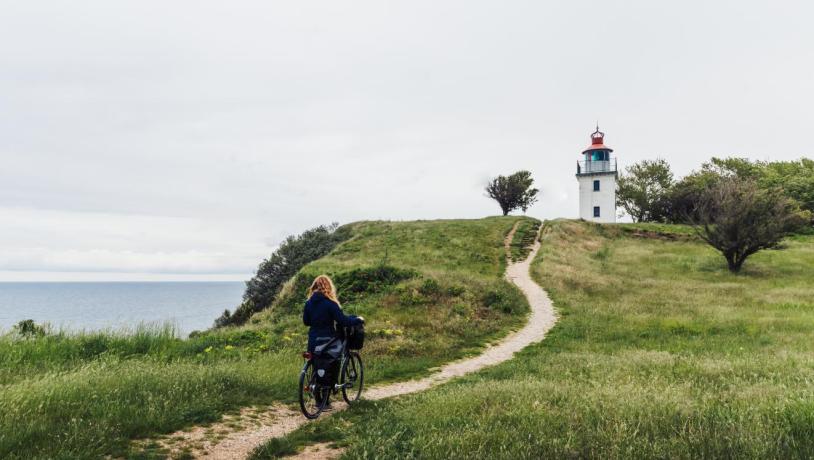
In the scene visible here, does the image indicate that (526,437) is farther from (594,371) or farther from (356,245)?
(356,245)

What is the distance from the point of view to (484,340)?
17.2 m

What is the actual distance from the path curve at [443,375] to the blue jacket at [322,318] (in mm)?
1515

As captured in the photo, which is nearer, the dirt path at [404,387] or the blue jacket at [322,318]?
the dirt path at [404,387]

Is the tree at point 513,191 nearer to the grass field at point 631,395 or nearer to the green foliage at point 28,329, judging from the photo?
the grass field at point 631,395

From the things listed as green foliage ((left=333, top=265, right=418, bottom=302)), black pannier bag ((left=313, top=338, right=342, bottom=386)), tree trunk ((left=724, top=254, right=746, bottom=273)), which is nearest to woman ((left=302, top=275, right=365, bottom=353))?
black pannier bag ((left=313, top=338, right=342, bottom=386))

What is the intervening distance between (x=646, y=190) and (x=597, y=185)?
18.2m

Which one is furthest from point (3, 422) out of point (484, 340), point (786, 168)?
point (786, 168)

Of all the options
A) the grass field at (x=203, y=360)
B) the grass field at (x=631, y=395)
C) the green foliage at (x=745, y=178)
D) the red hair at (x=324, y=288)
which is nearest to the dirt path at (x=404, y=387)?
the grass field at (x=631, y=395)

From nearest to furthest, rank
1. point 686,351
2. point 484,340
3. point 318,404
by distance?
point 318,404, point 686,351, point 484,340

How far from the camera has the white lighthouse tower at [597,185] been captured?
5859cm

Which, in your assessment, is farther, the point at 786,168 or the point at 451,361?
the point at 786,168

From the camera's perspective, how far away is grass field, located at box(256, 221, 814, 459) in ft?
17.3

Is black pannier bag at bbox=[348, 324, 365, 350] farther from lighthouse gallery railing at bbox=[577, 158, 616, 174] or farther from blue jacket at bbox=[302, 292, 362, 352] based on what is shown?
lighthouse gallery railing at bbox=[577, 158, 616, 174]

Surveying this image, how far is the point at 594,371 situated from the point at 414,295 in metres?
11.8
